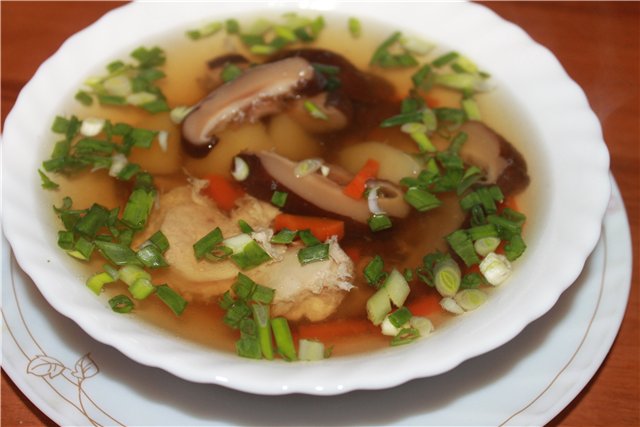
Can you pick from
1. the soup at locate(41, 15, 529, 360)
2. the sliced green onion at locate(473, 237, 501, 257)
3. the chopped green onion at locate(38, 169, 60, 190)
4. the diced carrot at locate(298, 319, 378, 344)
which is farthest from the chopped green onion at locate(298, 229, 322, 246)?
the chopped green onion at locate(38, 169, 60, 190)

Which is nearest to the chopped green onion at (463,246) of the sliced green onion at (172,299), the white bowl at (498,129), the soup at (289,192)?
the soup at (289,192)

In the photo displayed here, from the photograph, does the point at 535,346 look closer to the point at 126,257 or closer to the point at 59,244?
the point at 126,257

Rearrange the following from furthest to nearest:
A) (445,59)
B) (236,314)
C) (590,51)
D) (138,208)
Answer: (590,51) < (445,59) < (138,208) < (236,314)

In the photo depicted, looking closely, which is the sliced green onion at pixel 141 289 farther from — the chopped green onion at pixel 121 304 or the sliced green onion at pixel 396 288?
the sliced green onion at pixel 396 288

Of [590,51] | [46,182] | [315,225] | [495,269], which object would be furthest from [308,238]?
[590,51]

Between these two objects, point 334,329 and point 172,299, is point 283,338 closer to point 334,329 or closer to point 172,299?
point 334,329

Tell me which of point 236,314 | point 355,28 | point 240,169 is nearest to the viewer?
point 236,314

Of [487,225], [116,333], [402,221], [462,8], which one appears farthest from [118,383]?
[462,8]
